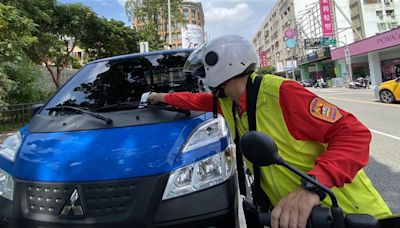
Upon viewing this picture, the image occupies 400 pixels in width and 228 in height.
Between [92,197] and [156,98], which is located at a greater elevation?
[156,98]

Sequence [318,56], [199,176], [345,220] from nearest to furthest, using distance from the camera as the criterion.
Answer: [345,220] → [199,176] → [318,56]

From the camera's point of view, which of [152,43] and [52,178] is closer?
[52,178]

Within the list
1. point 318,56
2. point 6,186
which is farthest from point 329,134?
point 318,56

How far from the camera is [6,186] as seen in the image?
2.29 m

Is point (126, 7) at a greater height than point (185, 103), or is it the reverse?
point (126, 7)

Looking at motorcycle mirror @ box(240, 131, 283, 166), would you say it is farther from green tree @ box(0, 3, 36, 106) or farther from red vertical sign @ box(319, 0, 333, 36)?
red vertical sign @ box(319, 0, 333, 36)

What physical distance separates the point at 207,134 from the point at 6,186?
4.40 ft

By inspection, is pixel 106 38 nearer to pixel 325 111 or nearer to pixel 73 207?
pixel 73 207

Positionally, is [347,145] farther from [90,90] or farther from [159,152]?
[90,90]

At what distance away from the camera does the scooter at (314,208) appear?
1.20 meters

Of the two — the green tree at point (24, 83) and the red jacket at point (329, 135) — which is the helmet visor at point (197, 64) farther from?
the green tree at point (24, 83)

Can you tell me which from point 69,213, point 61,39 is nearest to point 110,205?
point 69,213

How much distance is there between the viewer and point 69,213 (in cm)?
196

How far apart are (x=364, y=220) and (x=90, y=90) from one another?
9.28 ft
